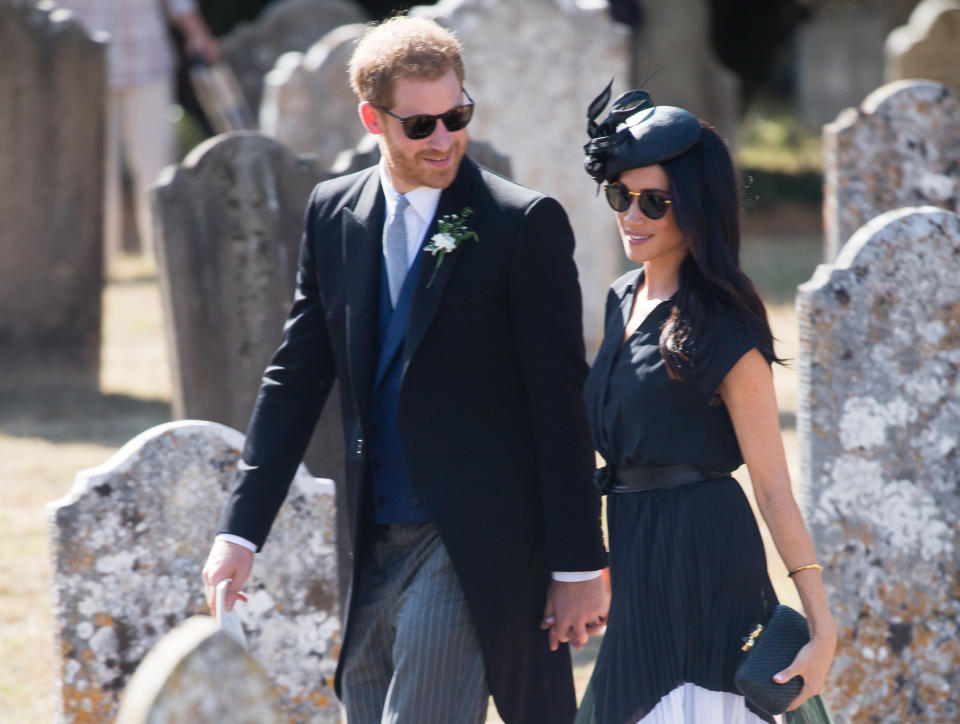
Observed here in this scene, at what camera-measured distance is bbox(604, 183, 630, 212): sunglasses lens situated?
256cm

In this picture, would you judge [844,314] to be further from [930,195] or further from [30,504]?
[30,504]

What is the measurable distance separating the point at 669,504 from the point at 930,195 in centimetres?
358

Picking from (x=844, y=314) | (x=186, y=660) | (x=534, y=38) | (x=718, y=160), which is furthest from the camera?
(x=534, y=38)

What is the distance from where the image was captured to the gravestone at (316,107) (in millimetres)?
8219

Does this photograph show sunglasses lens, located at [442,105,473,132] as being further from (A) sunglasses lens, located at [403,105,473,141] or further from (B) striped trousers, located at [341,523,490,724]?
(B) striped trousers, located at [341,523,490,724]

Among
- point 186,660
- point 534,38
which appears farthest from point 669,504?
point 534,38

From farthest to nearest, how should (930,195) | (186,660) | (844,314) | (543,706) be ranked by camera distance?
(930,195) → (844,314) → (543,706) → (186,660)

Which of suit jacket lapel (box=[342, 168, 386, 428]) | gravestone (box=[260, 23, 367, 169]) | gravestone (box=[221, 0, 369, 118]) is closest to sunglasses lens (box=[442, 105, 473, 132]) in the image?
suit jacket lapel (box=[342, 168, 386, 428])

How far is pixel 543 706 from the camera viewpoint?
273 cm

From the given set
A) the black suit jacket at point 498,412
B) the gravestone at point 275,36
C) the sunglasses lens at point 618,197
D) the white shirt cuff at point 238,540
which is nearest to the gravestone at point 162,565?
the white shirt cuff at point 238,540

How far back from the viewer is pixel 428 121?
2.61 meters

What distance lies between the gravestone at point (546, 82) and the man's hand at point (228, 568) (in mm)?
5070

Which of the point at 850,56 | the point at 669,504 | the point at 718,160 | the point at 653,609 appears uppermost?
the point at 850,56

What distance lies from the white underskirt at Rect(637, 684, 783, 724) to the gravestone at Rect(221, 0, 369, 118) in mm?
9473
